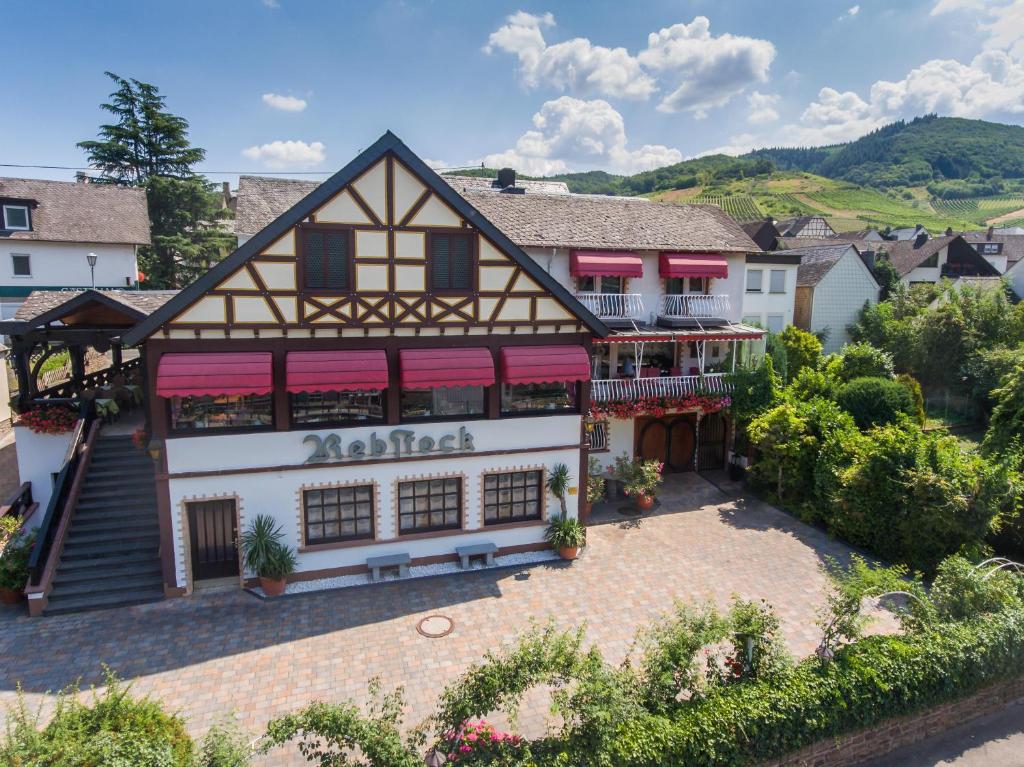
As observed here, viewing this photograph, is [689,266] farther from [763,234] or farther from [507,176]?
[763,234]

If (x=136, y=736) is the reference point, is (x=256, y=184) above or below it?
above

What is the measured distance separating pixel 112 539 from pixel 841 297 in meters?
40.3

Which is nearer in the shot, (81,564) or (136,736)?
(136,736)

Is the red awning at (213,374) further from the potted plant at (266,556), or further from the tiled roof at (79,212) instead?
the tiled roof at (79,212)

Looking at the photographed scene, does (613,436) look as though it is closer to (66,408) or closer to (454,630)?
(454,630)

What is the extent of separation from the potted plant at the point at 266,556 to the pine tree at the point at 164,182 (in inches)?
1446

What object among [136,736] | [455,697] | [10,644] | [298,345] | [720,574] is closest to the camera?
[136,736]

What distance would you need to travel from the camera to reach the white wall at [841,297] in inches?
1554

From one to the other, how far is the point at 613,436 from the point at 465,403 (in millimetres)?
8788

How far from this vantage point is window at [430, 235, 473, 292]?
1652cm

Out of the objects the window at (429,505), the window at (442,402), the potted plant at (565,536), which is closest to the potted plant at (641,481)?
the potted plant at (565,536)

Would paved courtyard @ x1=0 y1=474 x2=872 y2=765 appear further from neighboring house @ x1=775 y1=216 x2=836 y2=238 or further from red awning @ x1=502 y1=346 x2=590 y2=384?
neighboring house @ x1=775 y1=216 x2=836 y2=238

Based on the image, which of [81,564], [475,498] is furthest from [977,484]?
[81,564]

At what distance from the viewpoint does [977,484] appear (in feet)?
54.1
